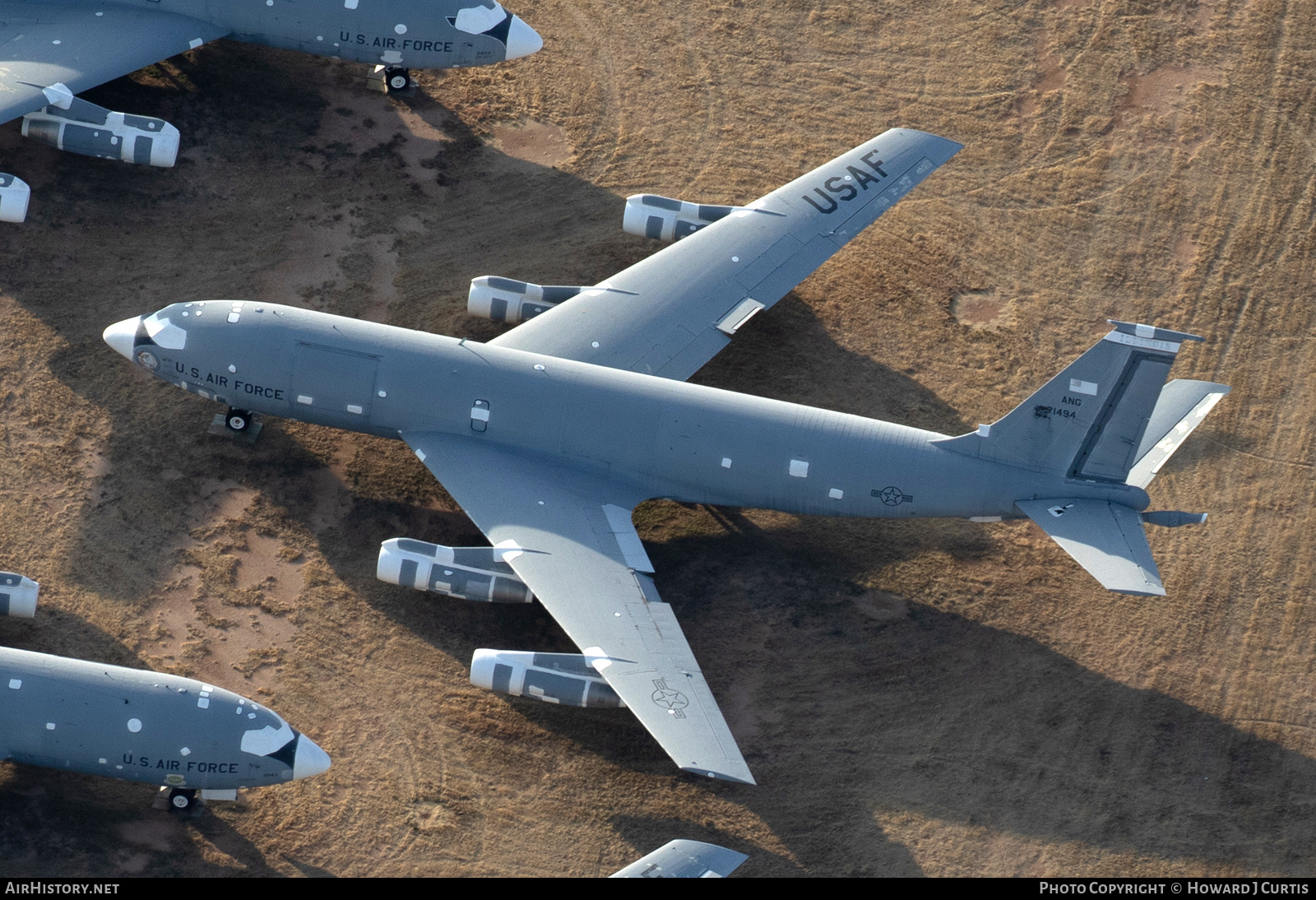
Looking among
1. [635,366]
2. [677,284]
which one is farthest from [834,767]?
[677,284]

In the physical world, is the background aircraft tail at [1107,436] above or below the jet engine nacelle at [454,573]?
above

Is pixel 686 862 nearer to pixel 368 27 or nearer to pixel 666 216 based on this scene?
pixel 666 216

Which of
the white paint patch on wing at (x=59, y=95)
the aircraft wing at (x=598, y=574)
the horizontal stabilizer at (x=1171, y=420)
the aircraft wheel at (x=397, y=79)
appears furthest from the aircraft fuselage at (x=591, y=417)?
the aircraft wheel at (x=397, y=79)

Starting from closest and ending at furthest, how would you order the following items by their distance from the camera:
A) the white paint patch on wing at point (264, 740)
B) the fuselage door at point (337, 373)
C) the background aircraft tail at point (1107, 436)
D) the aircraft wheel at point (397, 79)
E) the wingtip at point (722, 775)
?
the wingtip at point (722, 775), the white paint patch on wing at point (264, 740), the background aircraft tail at point (1107, 436), the fuselage door at point (337, 373), the aircraft wheel at point (397, 79)

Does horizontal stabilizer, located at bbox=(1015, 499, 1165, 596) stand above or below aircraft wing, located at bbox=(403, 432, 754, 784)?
above

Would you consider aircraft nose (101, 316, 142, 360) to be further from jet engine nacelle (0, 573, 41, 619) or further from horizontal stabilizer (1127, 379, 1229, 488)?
horizontal stabilizer (1127, 379, 1229, 488)

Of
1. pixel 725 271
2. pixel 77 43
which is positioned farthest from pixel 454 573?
pixel 77 43

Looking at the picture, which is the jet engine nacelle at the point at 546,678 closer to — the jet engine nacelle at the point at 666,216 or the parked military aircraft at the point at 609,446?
the parked military aircraft at the point at 609,446

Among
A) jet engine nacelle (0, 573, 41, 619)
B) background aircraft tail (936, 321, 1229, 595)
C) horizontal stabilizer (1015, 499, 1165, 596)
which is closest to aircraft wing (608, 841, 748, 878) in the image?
horizontal stabilizer (1015, 499, 1165, 596)
